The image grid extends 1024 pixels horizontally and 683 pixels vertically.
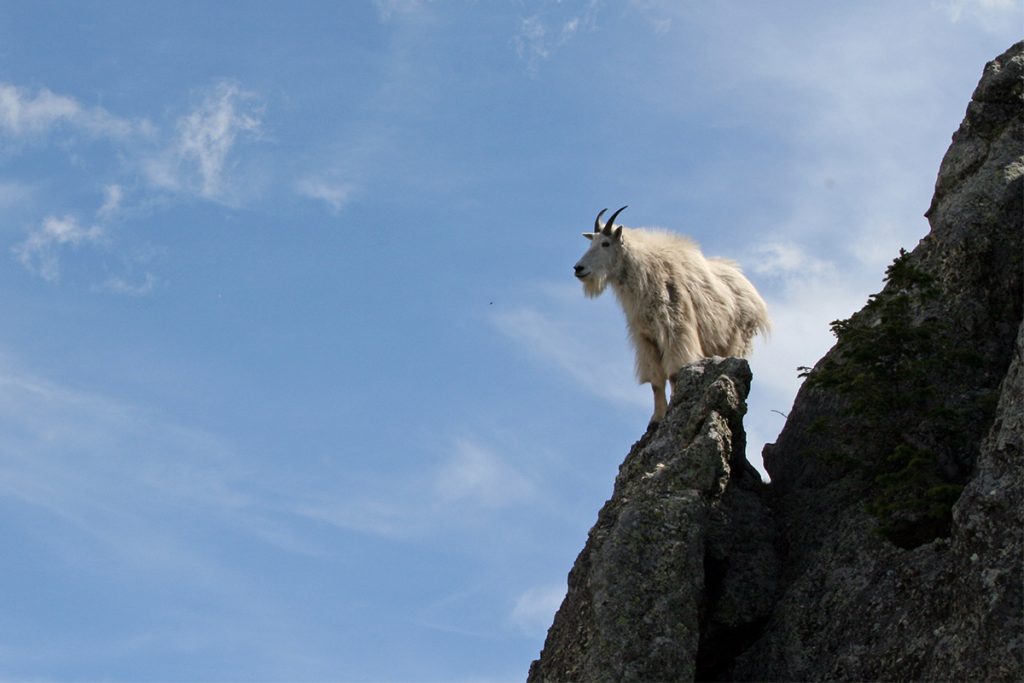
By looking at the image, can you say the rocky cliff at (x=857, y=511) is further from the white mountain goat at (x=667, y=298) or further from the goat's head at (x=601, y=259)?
the goat's head at (x=601, y=259)

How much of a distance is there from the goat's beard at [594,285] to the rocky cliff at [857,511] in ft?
9.48

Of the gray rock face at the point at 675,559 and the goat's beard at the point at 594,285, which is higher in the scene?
the goat's beard at the point at 594,285

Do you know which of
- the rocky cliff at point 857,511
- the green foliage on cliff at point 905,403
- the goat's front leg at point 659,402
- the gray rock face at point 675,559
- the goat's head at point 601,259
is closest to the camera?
the rocky cliff at point 857,511

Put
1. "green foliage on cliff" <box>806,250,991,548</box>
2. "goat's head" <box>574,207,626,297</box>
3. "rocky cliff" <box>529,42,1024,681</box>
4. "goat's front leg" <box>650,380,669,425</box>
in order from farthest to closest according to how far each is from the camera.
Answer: "goat's head" <box>574,207,626,297</box> < "goat's front leg" <box>650,380,669,425</box> < "green foliage on cliff" <box>806,250,991,548</box> < "rocky cliff" <box>529,42,1024,681</box>

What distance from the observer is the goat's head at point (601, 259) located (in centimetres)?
1866

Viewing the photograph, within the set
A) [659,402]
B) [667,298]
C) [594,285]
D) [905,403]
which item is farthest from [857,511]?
[594,285]

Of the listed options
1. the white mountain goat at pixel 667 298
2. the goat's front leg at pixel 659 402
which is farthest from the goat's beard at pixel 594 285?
the goat's front leg at pixel 659 402

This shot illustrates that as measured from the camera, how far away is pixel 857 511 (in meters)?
14.2

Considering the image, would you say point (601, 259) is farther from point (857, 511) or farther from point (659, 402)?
point (857, 511)

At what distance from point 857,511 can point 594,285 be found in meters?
5.69

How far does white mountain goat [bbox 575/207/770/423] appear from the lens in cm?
1772

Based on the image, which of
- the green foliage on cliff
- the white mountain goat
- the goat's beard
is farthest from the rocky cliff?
the goat's beard

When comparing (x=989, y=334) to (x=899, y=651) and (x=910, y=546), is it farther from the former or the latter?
(x=899, y=651)

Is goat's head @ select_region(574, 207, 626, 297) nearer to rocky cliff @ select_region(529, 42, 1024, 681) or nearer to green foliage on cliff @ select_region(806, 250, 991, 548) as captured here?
rocky cliff @ select_region(529, 42, 1024, 681)
